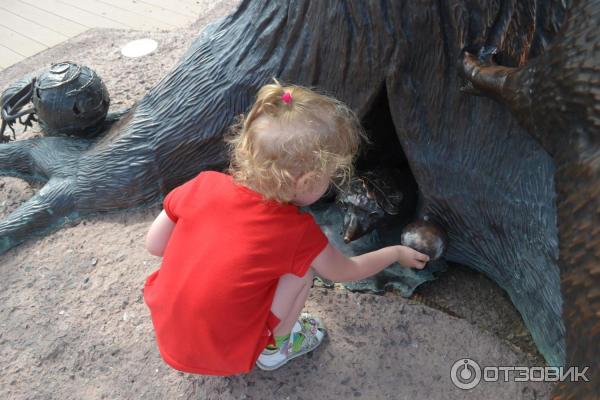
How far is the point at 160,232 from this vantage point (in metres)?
1.56

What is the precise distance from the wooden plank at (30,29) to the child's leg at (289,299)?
3417mm

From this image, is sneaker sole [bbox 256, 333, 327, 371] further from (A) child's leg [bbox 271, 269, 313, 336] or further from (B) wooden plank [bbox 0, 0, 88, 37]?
(B) wooden plank [bbox 0, 0, 88, 37]

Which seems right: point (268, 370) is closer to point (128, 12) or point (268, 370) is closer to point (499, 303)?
point (499, 303)

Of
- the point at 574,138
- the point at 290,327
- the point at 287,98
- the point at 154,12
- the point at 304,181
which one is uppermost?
the point at 574,138

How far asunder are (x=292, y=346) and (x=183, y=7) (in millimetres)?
3480

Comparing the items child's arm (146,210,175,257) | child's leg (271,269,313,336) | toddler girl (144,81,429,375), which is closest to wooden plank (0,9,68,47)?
child's arm (146,210,175,257)

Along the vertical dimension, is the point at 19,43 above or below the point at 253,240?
below

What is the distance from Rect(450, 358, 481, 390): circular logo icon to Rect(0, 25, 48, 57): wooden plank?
12.0 feet

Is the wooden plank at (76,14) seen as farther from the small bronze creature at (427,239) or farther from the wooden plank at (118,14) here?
the small bronze creature at (427,239)

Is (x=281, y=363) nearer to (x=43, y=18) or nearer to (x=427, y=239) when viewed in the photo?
(x=427, y=239)

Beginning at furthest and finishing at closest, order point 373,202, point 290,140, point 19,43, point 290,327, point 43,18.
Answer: point 43,18
point 19,43
point 373,202
point 290,327
point 290,140

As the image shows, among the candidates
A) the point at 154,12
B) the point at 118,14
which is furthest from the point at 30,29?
the point at 154,12

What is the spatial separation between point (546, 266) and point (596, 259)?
630 mm

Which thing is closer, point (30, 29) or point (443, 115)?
point (443, 115)
